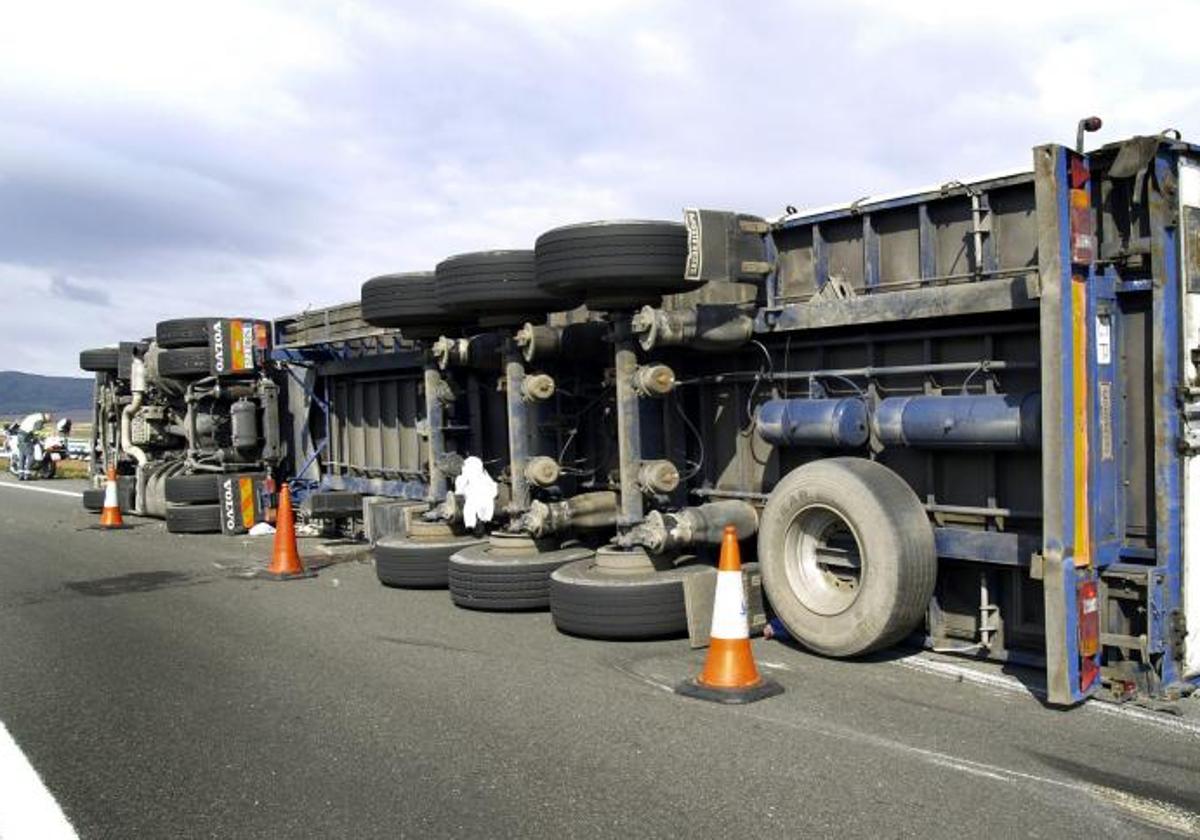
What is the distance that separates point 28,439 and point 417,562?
2226 cm

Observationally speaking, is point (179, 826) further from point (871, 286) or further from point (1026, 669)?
point (871, 286)

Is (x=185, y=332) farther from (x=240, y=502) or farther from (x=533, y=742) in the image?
(x=533, y=742)

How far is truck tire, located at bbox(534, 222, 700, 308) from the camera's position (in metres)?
6.96

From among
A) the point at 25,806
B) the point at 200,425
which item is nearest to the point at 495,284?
the point at 25,806

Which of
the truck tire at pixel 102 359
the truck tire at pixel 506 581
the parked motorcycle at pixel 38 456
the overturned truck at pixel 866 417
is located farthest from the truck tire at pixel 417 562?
the parked motorcycle at pixel 38 456

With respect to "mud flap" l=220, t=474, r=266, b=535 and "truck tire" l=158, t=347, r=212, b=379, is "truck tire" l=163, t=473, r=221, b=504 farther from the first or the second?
"truck tire" l=158, t=347, r=212, b=379

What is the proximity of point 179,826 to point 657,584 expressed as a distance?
353cm

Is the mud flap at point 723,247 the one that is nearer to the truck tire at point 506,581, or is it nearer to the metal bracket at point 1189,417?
the truck tire at point 506,581

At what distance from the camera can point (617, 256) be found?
6.96 m

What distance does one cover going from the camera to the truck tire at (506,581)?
7961 mm

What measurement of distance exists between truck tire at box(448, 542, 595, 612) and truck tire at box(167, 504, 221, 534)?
22.8 ft

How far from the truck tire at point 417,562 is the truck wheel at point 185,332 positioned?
7002 millimetres

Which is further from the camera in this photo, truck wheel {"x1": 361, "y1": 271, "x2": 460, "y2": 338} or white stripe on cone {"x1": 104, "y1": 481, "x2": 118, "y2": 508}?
white stripe on cone {"x1": 104, "y1": 481, "x2": 118, "y2": 508}

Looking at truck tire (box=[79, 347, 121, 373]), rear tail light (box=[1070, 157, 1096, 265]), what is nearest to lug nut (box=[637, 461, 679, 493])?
rear tail light (box=[1070, 157, 1096, 265])
